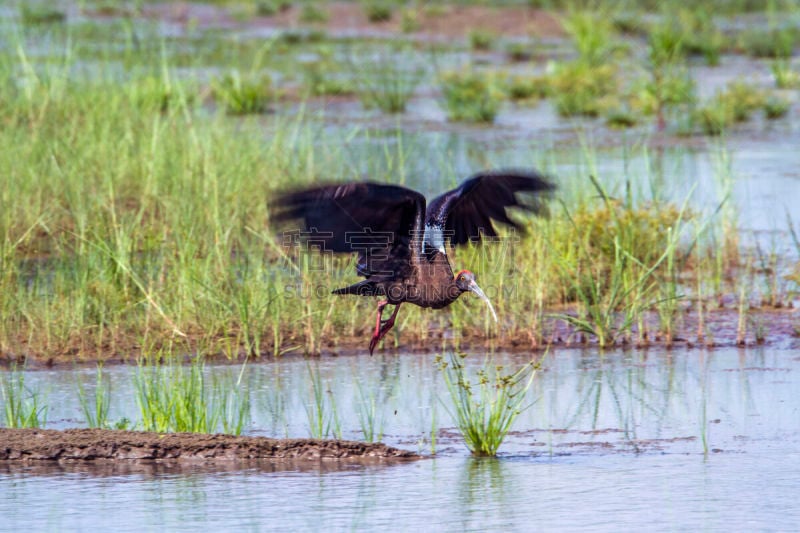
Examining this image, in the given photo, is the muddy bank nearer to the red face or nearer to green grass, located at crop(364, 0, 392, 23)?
the red face

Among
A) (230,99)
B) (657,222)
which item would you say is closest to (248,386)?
(657,222)

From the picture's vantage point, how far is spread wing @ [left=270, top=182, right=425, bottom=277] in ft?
19.2

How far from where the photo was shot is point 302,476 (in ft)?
18.5

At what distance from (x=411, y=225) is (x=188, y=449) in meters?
1.43

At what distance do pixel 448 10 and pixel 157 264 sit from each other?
1662 centimetres

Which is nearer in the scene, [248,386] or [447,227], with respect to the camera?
[447,227]

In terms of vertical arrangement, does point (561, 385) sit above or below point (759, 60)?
below

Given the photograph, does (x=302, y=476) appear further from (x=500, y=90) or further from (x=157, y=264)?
(x=500, y=90)

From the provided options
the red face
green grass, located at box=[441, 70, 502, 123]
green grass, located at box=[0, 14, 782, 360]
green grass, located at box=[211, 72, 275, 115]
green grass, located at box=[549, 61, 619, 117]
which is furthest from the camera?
green grass, located at box=[549, 61, 619, 117]

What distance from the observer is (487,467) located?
227 inches

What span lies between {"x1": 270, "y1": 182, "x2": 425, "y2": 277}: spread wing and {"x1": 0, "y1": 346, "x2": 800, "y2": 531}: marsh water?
2.24ft

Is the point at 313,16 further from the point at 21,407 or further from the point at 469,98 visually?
the point at 21,407

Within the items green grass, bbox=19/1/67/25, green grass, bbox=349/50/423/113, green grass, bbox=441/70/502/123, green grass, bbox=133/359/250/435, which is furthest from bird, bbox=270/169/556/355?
green grass, bbox=19/1/67/25

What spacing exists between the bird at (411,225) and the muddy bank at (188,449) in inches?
32.6
